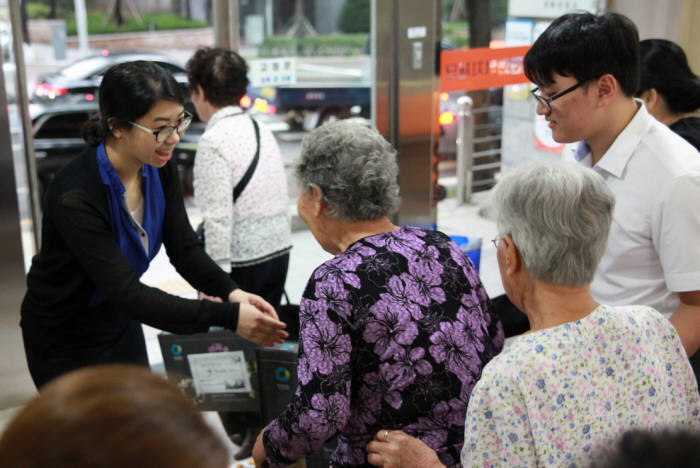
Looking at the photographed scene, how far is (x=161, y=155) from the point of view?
2367mm

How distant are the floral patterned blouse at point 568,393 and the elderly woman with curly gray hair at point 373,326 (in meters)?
0.36

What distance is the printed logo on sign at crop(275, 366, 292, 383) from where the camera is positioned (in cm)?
285

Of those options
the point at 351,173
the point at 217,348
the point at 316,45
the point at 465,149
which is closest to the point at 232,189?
the point at 217,348

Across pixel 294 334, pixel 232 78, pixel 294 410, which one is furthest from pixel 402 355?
pixel 232 78

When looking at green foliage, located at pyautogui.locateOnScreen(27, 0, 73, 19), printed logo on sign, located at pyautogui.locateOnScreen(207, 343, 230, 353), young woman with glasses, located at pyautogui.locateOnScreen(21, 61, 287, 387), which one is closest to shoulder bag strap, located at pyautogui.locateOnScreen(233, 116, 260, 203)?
printed logo on sign, located at pyautogui.locateOnScreen(207, 343, 230, 353)

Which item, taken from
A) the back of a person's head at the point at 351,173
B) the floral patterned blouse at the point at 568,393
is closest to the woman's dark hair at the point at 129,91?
the back of a person's head at the point at 351,173

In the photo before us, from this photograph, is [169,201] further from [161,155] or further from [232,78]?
[232,78]

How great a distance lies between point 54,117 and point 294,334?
4.52 metres

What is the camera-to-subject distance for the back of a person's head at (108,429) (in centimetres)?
75

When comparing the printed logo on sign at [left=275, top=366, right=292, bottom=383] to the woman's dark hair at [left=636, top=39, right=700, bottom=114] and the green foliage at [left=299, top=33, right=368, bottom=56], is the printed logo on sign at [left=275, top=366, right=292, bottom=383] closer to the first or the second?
the woman's dark hair at [left=636, top=39, right=700, bottom=114]

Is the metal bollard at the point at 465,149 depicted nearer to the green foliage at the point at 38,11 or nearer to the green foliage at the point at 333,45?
the green foliage at the point at 333,45

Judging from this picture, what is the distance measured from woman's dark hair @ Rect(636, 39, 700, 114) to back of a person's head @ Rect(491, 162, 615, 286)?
1.27m

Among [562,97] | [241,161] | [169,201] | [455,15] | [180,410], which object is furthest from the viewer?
[455,15]

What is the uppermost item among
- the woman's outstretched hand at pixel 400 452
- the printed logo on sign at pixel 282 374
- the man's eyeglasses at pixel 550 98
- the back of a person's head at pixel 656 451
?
the man's eyeglasses at pixel 550 98
